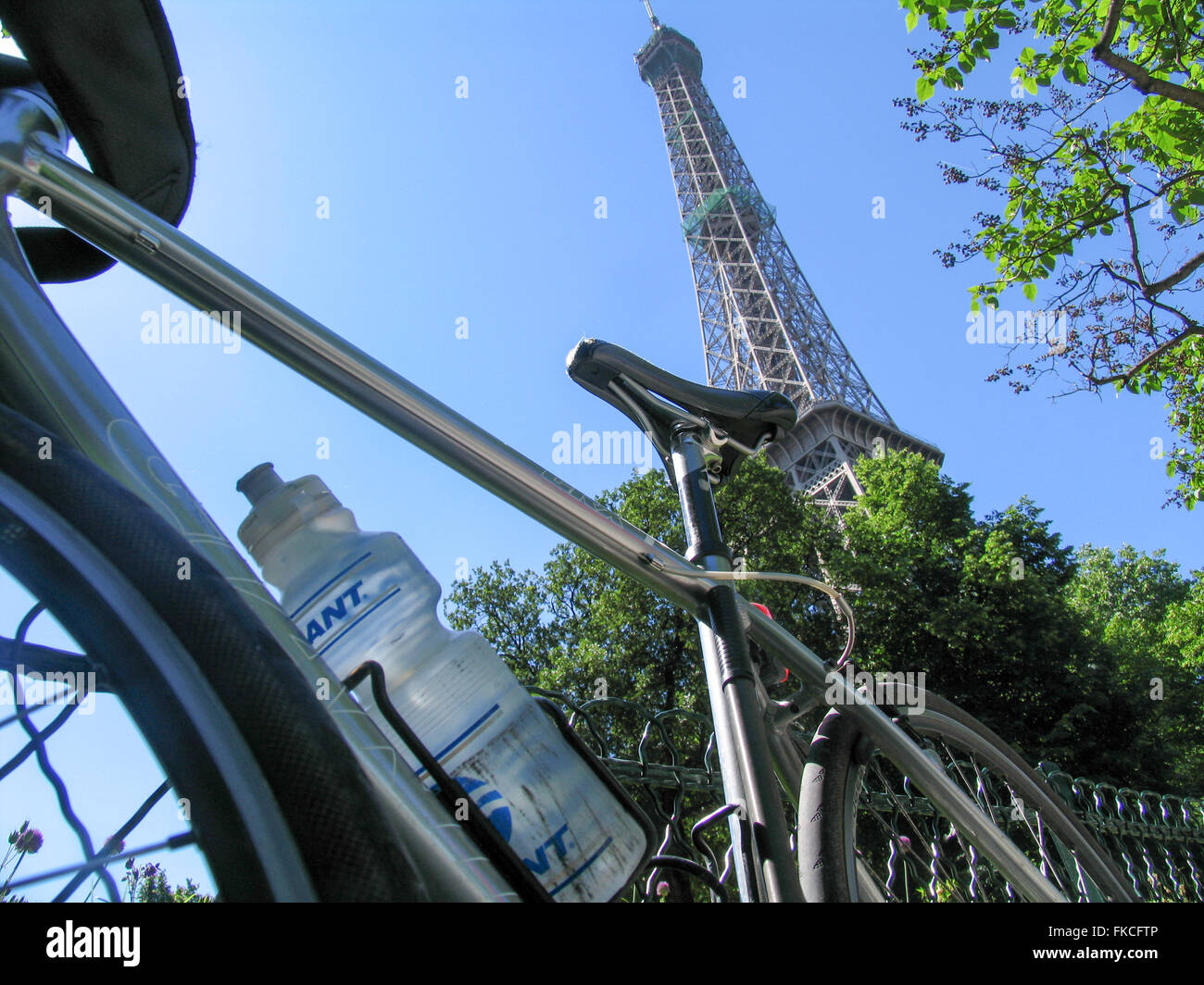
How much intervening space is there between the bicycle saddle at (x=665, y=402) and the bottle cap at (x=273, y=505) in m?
0.72

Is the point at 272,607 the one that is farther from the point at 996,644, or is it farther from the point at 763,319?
the point at 763,319

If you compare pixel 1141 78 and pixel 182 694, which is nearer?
pixel 182 694

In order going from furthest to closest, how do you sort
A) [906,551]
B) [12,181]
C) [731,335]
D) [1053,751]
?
[731,335] → [906,551] → [1053,751] → [12,181]

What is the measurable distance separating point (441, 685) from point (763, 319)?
121 ft

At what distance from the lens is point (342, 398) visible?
106 cm

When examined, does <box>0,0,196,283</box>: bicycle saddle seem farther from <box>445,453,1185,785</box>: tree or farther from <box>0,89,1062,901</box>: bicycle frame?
<box>445,453,1185,785</box>: tree

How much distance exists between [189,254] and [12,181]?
0.68ft

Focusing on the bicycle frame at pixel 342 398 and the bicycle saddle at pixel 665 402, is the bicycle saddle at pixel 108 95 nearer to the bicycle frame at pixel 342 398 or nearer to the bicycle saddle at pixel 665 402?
the bicycle frame at pixel 342 398

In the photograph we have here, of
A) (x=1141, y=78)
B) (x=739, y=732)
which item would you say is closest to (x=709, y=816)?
(x=739, y=732)

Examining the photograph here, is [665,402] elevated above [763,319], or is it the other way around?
[763,319]

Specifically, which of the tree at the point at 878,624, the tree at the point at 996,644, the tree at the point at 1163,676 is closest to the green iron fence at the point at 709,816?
the tree at the point at 1163,676
